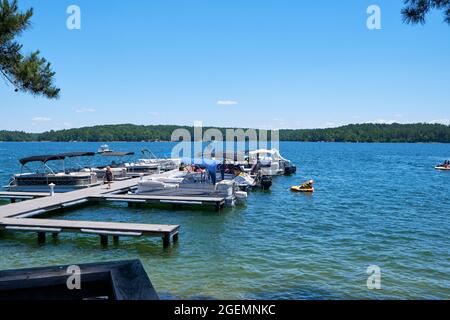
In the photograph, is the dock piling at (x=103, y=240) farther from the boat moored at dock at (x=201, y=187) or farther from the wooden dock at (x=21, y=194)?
the wooden dock at (x=21, y=194)

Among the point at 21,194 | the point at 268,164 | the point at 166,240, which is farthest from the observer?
the point at 268,164

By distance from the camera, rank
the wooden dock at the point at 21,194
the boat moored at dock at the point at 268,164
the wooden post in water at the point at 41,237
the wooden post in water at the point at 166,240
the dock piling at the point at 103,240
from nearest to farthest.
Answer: the wooden post in water at the point at 166,240, the dock piling at the point at 103,240, the wooden post in water at the point at 41,237, the wooden dock at the point at 21,194, the boat moored at dock at the point at 268,164

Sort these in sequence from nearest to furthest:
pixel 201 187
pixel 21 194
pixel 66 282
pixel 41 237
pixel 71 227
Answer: pixel 66 282 < pixel 71 227 < pixel 41 237 < pixel 21 194 < pixel 201 187

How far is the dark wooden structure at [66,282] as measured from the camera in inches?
206

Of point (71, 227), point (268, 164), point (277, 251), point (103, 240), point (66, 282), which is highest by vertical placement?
point (66, 282)

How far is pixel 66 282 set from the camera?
5.46 meters

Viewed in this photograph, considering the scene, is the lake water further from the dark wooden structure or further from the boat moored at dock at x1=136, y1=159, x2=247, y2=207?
the dark wooden structure

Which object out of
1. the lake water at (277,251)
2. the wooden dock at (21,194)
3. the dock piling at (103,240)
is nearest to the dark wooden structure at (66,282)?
the lake water at (277,251)

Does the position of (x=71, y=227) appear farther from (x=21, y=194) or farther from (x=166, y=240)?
(x=21, y=194)

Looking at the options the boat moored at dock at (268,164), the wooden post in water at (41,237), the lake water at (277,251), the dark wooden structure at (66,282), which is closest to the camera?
the dark wooden structure at (66,282)

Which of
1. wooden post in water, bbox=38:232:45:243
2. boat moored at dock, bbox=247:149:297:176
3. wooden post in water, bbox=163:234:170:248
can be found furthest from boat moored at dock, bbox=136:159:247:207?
boat moored at dock, bbox=247:149:297:176

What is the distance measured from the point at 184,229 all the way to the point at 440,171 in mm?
57789

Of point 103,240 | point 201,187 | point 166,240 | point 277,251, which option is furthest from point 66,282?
point 201,187
